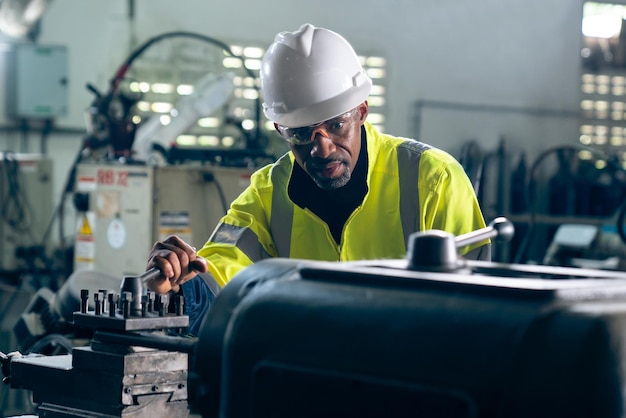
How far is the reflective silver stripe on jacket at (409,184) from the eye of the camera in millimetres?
1557

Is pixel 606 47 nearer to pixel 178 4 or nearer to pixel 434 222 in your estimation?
pixel 178 4

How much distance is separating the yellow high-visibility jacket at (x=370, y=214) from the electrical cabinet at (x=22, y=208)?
3.33 m

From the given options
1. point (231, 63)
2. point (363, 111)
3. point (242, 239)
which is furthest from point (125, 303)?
point (231, 63)

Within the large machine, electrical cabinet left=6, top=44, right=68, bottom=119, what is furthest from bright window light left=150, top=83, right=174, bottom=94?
the large machine

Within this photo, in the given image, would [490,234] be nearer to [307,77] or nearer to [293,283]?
[293,283]

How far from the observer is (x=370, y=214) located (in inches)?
62.6

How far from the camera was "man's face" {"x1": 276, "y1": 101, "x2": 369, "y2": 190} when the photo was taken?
1.61 meters

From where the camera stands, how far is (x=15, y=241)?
480 centimetres

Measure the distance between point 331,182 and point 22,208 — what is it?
3511 mm

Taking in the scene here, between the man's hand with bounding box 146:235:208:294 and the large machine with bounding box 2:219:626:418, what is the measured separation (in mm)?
270

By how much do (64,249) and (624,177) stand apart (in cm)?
289

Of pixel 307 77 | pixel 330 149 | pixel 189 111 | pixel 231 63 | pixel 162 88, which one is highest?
pixel 231 63

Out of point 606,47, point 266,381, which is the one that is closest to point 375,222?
point 266,381

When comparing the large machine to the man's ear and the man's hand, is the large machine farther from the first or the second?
the man's ear
